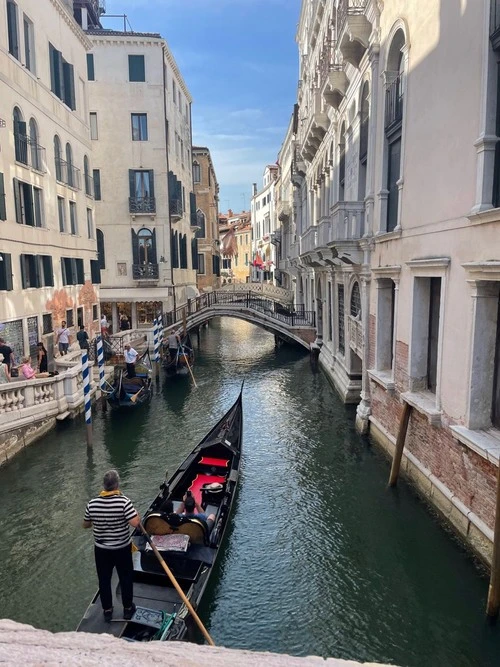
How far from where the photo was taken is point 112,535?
402 centimetres

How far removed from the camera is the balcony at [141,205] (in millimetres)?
19984

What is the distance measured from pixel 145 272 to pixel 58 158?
6.91 metres

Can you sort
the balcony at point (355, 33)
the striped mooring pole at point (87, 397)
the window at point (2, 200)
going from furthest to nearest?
the window at point (2, 200), the striped mooring pole at point (87, 397), the balcony at point (355, 33)

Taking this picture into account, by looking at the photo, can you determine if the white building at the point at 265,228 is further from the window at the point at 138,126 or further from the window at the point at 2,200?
the window at the point at 2,200

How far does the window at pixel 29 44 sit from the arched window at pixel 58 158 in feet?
6.49

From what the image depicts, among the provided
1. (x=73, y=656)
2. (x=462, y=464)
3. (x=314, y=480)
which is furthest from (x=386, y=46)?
(x=73, y=656)

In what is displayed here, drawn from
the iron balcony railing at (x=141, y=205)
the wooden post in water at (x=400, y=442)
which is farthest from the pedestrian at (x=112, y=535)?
the iron balcony railing at (x=141, y=205)

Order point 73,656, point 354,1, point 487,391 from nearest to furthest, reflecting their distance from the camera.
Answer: point 73,656 < point 487,391 < point 354,1

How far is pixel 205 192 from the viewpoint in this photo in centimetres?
3162

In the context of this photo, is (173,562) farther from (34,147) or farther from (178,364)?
(178,364)

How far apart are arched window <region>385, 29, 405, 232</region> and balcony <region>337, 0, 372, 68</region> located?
1.26 metres

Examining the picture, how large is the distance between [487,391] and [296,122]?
22.8 meters

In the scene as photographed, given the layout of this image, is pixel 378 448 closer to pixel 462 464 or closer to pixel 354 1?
pixel 462 464

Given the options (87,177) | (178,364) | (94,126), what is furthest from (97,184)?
(178,364)
